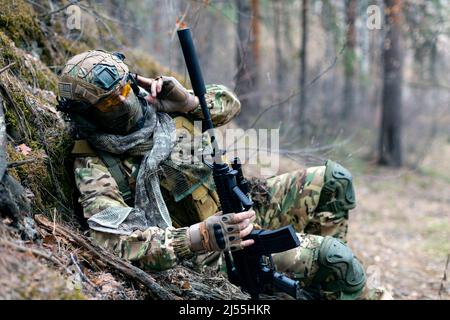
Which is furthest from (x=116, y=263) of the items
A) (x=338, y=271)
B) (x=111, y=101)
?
(x=338, y=271)

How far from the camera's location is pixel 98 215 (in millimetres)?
2756

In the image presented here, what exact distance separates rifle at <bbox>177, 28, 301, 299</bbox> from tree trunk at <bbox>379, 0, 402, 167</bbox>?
368 inches

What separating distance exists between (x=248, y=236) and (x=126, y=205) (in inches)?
29.9

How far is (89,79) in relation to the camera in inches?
113

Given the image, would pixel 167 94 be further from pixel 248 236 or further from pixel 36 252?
pixel 36 252

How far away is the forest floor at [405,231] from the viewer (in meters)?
5.05

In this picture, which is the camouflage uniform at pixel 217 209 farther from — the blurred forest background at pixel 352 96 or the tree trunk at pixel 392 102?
the tree trunk at pixel 392 102

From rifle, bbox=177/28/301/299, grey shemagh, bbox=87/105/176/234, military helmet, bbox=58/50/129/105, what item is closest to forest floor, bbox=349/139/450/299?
rifle, bbox=177/28/301/299

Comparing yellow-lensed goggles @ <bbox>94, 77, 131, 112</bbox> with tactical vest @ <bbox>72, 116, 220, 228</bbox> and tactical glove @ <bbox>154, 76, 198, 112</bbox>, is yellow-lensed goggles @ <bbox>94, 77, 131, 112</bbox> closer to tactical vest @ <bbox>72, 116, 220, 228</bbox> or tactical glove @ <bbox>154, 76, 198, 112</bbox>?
tactical vest @ <bbox>72, 116, 220, 228</bbox>

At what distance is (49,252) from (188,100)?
4.91 ft

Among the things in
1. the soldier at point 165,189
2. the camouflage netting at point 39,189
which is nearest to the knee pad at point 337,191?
the soldier at point 165,189

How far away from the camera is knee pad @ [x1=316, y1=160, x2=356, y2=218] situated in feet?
11.8
